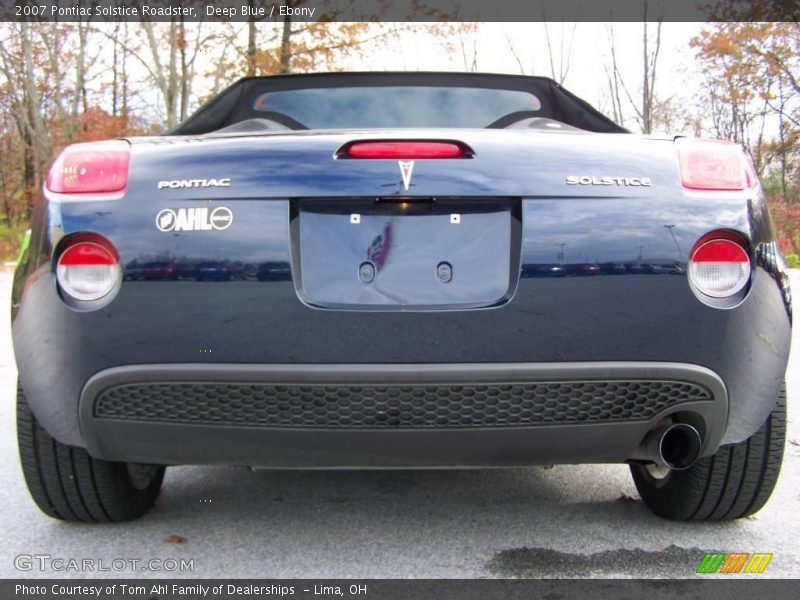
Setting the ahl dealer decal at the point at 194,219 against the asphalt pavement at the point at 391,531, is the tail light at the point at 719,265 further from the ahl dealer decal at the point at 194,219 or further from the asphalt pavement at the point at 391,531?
the ahl dealer decal at the point at 194,219

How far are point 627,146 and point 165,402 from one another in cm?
140

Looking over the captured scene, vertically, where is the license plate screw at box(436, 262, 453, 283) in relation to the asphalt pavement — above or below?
above

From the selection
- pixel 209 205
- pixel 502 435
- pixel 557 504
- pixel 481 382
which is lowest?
pixel 557 504

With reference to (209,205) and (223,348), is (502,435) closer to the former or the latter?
(223,348)

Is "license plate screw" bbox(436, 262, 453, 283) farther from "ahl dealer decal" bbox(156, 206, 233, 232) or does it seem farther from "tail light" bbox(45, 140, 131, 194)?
"tail light" bbox(45, 140, 131, 194)

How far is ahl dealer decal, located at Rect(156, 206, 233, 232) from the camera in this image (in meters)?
1.78

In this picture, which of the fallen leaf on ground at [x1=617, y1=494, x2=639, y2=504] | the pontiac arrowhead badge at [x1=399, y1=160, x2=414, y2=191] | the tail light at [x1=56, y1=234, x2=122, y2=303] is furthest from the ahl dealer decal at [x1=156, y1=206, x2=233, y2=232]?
the fallen leaf on ground at [x1=617, y1=494, x2=639, y2=504]

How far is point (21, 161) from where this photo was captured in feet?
105

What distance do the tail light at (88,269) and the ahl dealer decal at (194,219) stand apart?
146 mm

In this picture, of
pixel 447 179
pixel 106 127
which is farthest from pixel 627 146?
pixel 106 127

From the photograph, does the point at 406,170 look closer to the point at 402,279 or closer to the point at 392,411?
the point at 402,279

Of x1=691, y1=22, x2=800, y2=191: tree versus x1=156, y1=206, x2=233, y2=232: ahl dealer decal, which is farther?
x1=691, y1=22, x2=800, y2=191: tree

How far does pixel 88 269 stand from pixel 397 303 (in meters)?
0.79

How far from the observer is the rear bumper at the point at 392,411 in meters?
1.75
